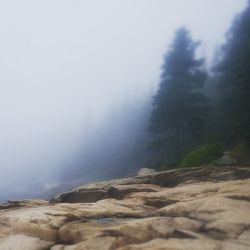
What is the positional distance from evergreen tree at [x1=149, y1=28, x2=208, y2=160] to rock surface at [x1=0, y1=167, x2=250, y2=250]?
815 inches

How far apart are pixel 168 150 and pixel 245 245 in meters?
30.2

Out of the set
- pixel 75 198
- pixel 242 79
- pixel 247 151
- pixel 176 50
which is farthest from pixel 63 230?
pixel 176 50

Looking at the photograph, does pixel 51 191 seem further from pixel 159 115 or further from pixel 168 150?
pixel 159 115

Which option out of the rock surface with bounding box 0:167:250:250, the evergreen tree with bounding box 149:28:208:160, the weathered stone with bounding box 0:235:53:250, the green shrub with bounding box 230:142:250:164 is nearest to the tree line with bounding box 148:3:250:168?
the evergreen tree with bounding box 149:28:208:160

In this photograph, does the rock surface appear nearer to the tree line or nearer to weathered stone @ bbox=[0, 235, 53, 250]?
weathered stone @ bbox=[0, 235, 53, 250]

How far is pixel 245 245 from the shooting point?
676cm

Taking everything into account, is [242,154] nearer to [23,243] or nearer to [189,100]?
[189,100]

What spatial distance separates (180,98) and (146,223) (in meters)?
24.6

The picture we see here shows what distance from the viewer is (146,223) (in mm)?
7891

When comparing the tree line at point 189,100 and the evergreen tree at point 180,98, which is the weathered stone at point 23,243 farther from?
the evergreen tree at point 180,98

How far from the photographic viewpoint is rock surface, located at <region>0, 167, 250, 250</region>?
7.24 meters

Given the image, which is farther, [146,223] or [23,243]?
[23,243]

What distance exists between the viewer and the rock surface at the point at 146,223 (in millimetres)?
7238

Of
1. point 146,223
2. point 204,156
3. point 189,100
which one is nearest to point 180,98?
point 189,100
